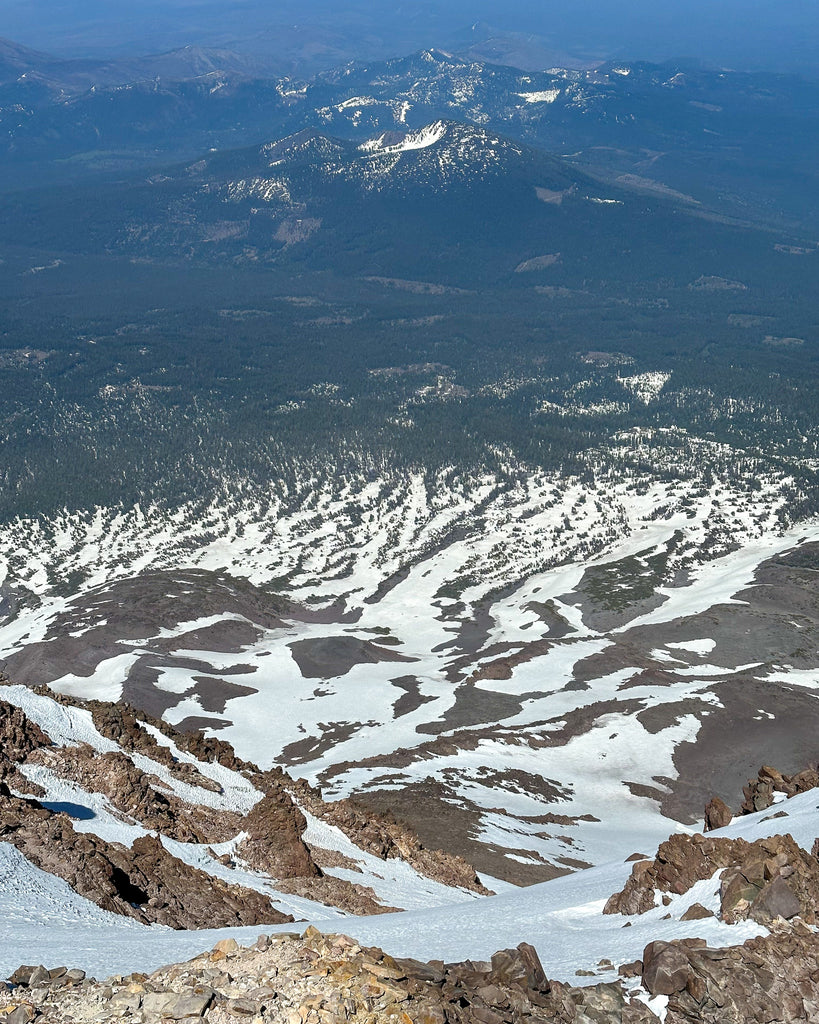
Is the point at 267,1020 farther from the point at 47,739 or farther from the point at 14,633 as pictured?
the point at 14,633

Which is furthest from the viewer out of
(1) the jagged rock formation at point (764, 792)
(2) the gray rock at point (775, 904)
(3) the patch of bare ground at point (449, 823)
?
(3) the patch of bare ground at point (449, 823)

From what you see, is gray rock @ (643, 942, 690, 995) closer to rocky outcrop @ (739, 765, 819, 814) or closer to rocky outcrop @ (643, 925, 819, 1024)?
rocky outcrop @ (643, 925, 819, 1024)

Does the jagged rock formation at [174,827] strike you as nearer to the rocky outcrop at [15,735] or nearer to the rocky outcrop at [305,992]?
the rocky outcrop at [15,735]

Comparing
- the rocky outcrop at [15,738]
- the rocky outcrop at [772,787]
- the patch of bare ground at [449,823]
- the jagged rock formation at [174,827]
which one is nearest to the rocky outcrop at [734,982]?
the jagged rock formation at [174,827]

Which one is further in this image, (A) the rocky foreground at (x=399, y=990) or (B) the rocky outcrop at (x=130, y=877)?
(B) the rocky outcrop at (x=130, y=877)

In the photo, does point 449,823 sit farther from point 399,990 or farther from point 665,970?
point 399,990

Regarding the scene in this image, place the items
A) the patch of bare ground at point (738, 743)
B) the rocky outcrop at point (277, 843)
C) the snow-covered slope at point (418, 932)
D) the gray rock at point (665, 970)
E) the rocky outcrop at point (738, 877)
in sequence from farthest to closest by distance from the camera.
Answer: the patch of bare ground at point (738, 743), the rocky outcrop at point (277, 843), the rocky outcrop at point (738, 877), the snow-covered slope at point (418, 932), the gray rock at point (665, 970)

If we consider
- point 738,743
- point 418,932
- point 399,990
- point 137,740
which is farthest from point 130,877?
point 738,743
